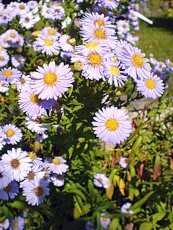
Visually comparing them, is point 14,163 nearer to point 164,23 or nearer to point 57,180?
point 57,180

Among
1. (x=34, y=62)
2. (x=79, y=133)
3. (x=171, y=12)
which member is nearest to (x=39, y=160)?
(x=79, y=133)

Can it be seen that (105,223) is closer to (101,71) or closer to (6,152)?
(6,152)

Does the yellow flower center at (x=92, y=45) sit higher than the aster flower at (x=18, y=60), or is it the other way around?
the aster flower at (x=18, y=60)

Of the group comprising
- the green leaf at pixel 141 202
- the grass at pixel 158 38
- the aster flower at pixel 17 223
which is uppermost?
the grass at pixel 158 38

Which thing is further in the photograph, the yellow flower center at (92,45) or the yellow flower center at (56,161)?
the yellow flower center at (56,161)

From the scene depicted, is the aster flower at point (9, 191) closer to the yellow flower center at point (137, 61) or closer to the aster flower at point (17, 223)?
the aster flower at point (17, 223)

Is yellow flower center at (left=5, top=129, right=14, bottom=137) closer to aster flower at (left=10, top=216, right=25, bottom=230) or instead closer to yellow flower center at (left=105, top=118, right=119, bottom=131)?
aster flower at (left=10, top=216, right=25, bottom=230)

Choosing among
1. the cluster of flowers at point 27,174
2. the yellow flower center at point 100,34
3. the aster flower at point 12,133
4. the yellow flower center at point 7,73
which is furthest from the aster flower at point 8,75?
the yellow flower center at point 100,34
